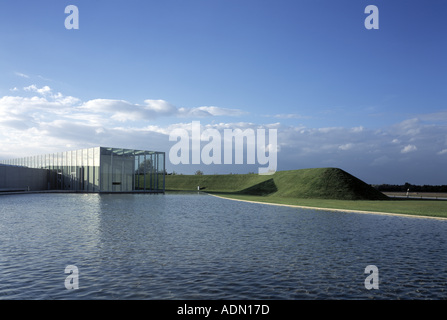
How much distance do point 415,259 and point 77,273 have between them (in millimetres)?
9158

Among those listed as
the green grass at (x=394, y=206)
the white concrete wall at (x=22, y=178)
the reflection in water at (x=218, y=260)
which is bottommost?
the green grass at (x=394, y=206)

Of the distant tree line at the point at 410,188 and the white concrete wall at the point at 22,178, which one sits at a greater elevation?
the white concrete wall at the point at 22,178

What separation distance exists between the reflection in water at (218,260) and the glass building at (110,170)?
123ft

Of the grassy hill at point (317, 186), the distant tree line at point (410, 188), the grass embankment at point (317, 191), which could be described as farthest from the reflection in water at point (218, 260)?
the distant tree line at point (410, 188)

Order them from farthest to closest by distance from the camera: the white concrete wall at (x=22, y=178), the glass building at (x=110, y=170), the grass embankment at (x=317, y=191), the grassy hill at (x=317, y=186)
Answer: the glass building at (x=110, y=170)
the white concrete wall at (x=22, y=178)
the grassy hill at (x=317, y=186)
the grass embankment at (x=317, y=191)

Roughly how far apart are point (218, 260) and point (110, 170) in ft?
155

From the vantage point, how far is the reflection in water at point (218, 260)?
24.5 feet

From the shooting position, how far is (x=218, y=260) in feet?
32.9

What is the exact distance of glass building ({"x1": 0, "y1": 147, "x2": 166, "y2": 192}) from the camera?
2121 inches

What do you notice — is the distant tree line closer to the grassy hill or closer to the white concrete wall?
the grassy hill

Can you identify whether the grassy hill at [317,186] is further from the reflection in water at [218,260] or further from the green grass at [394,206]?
the reflection in water at [218,260]

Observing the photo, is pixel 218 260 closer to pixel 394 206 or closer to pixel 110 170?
pixel 394 206

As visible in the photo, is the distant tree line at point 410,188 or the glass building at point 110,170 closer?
the glass building at point 110,170

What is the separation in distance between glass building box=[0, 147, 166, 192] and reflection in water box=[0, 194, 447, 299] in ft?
123
